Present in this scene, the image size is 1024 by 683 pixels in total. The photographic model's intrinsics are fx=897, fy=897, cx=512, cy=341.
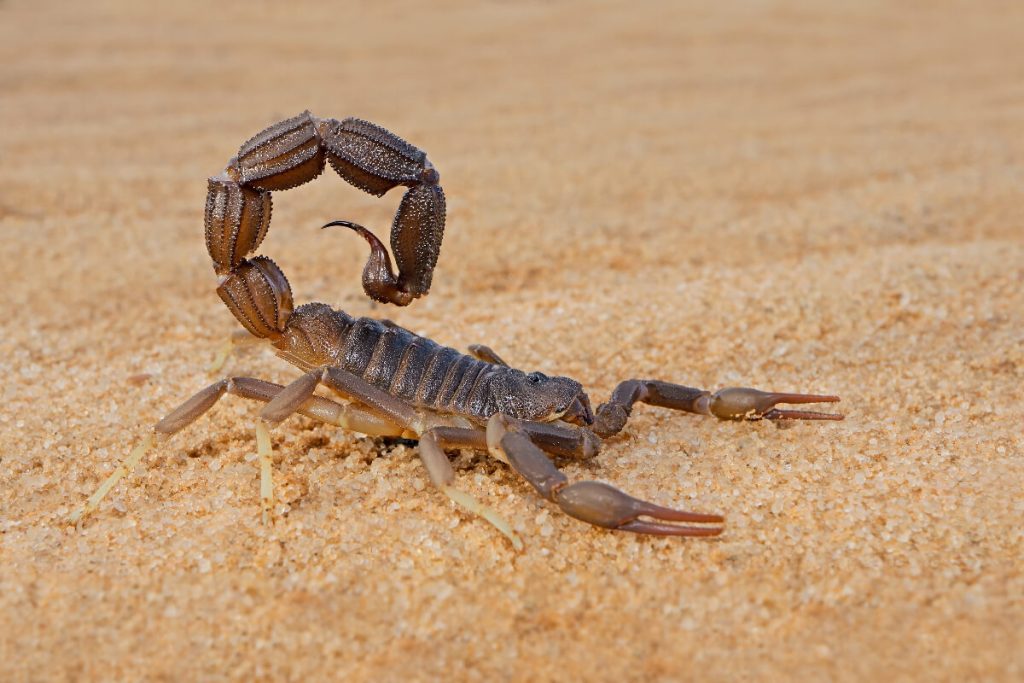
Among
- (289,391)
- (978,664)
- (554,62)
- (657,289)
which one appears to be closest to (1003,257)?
(657,289)

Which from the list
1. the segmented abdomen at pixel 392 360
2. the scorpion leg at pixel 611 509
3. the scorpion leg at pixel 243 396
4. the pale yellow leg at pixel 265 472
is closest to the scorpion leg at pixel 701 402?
the segmented abdomen at pixel 392 360

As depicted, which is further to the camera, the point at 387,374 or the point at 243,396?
the point at 387,374

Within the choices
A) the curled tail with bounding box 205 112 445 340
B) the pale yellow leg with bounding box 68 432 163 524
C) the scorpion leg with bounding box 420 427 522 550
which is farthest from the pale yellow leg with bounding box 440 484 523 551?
the pale yellow leg with bounding box 68 432 163 524

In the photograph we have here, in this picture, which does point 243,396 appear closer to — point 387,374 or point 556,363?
point 387,374

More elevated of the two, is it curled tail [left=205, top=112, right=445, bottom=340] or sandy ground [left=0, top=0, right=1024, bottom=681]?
curled tail [left=205, top=112, right=445, bottom=340]

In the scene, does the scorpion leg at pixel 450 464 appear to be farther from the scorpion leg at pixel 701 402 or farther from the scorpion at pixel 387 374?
the scorpion leg at pixel 701 402

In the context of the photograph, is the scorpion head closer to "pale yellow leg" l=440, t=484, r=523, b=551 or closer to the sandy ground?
the sandy ground

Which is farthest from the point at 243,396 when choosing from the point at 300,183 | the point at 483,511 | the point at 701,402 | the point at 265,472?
the point at 701,402

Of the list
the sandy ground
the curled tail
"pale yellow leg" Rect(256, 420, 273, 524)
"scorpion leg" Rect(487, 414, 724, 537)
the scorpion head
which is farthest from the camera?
the scorpion head
